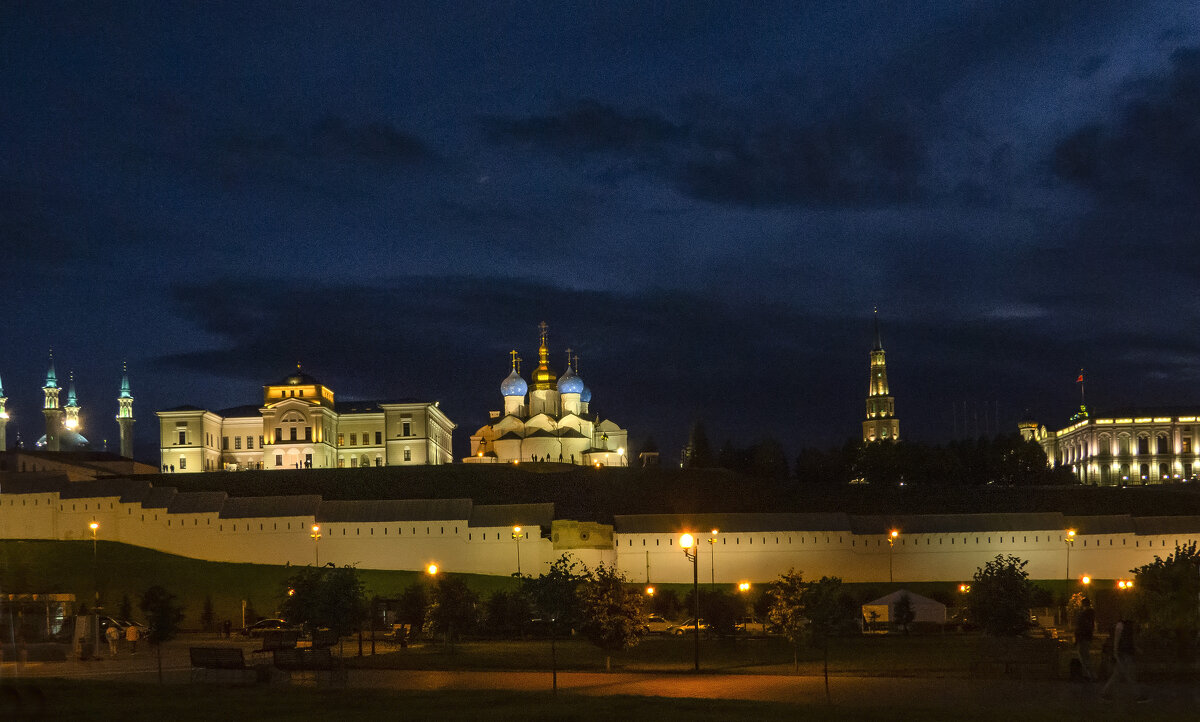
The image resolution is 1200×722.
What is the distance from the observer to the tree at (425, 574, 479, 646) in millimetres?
33688

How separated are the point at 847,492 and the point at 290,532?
115 feet

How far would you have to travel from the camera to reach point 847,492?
76.4m

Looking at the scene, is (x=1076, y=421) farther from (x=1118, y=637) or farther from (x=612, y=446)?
(x=1118, y=637)

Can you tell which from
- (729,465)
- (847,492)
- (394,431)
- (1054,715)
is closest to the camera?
(1054,715)

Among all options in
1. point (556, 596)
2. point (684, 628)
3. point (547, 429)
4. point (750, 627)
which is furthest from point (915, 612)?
point (547, 429)

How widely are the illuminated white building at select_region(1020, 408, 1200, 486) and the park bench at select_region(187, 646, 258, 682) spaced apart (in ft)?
363

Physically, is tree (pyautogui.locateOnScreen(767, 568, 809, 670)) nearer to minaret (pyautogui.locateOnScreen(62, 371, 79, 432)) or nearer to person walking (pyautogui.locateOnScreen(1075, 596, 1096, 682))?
person walking (pyautogui.locateOnScreen(1075, 596, 1096, 682))

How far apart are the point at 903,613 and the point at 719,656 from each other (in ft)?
37.8

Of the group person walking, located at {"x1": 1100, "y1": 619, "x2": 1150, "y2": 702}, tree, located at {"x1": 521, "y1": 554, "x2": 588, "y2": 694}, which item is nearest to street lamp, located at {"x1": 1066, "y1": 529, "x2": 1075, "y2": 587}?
tree, located at {"x1": 521, "y1": 554, "x2": 588, "y2": 694}

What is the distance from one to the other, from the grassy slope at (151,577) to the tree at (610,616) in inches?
829

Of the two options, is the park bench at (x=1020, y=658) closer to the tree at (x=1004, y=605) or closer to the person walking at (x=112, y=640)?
the tree at (x=1004, y=605)

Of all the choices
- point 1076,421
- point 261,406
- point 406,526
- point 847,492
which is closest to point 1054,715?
point 406,526

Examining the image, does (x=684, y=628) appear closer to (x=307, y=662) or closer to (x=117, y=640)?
(x=117, y=640)

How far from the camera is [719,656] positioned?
2820cm
